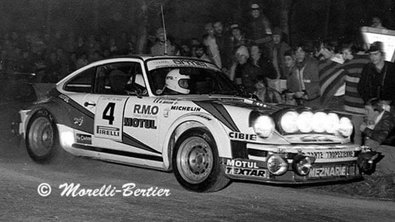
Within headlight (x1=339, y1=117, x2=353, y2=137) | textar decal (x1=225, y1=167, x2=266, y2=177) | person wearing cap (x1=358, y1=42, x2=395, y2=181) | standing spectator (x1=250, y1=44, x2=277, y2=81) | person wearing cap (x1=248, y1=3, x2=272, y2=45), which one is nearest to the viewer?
textar decal (x1=225, y1=167, x2=266, y2=177)

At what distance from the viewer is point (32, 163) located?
920 cm

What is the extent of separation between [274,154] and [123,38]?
31.1 feet

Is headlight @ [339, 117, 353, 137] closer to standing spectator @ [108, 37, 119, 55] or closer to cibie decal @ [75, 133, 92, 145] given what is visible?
cibie decal @ [75, 133, 92, 145]

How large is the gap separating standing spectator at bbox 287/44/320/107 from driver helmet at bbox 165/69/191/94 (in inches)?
100.0

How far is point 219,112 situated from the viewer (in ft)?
24.0

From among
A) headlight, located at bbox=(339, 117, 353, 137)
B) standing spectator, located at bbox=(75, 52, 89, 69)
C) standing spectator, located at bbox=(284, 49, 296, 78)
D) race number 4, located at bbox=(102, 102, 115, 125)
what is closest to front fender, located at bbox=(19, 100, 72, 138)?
race number 4, located at bbox=(102, 102, 115, 125)

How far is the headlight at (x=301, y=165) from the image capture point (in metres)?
6.83

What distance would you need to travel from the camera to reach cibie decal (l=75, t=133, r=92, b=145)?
863cm

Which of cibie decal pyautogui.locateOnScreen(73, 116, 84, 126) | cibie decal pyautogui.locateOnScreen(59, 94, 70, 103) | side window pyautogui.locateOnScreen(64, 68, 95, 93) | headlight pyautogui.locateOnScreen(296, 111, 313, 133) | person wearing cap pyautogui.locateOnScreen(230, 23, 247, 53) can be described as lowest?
cibie decal pyautogui.locateOnScreen(73, 116, 84, 126)

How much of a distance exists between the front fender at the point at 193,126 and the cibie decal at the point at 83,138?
128 centimetres

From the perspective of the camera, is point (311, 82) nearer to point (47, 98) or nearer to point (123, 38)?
point (47, 98)

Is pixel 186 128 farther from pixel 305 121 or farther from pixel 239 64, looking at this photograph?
pixel 239 64

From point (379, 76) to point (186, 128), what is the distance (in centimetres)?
324

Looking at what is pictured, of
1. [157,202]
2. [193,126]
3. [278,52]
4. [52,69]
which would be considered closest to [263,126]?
[193,126]
